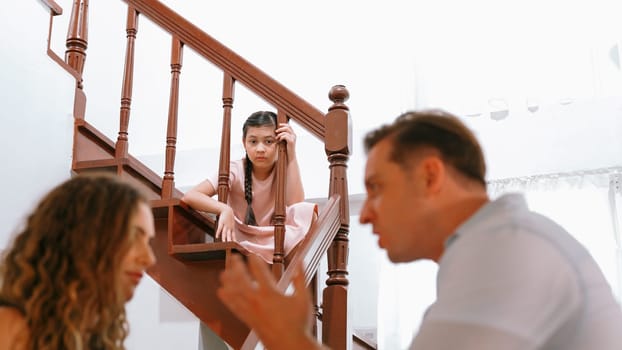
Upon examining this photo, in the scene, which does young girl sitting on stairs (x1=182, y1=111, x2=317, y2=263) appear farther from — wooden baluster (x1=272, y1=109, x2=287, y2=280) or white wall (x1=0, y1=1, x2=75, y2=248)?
white wall (x1=0, y1=1, x2=75, y2=248)

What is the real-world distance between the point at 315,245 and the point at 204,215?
570 millimetres

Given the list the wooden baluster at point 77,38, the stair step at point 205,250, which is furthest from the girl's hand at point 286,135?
the wooden baluster at point 77,38

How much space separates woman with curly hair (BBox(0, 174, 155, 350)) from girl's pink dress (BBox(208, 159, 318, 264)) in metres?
1.39

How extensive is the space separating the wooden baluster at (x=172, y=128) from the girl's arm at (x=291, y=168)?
421 millimetres

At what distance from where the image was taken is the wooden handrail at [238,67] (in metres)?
2.85

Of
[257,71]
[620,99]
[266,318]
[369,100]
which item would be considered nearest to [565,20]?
[620,99]

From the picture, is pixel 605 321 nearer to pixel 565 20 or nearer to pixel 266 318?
pixel 266 318

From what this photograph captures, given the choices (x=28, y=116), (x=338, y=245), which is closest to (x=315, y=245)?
(x=338, y=245)

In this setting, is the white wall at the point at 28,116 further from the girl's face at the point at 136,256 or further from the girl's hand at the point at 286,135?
the girl's face at the point at 136,256

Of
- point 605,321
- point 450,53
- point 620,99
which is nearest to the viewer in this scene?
point 605,321

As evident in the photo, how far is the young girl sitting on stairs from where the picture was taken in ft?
9.19

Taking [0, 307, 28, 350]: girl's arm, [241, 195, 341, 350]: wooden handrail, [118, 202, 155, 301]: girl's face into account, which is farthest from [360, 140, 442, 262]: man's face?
[241, 195, 341, 350]: wooden handrail

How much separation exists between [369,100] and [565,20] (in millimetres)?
1180

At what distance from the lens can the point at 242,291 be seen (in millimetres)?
1105
